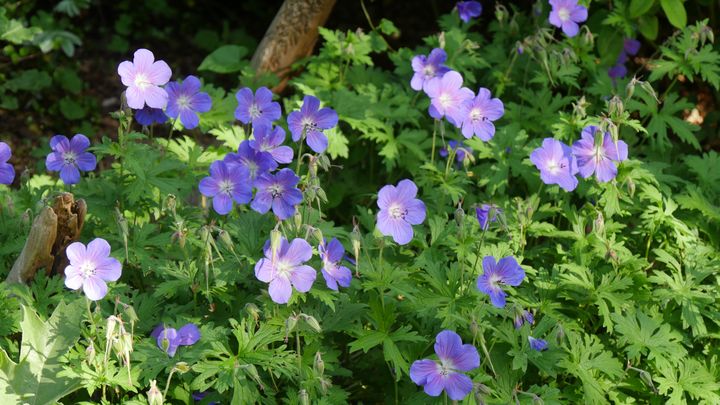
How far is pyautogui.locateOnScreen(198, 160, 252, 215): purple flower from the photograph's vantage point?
2.68 metres

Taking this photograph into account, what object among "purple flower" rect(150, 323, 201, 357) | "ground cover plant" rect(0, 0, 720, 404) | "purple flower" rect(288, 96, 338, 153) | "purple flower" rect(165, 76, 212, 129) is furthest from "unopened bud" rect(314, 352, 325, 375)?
"purple flower" rect(165, 76, 212, 129)

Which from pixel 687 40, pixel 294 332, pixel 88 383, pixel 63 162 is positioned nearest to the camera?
pixel 88 383

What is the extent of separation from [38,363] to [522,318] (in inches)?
53.9

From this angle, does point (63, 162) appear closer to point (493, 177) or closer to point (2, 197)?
point (2, 197)

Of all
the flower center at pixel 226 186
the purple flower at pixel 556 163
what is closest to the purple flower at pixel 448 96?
the purple flower at pixel 556 163

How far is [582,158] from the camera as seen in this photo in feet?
9.75

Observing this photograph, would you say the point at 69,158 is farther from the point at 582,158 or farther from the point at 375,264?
the point at 582,158

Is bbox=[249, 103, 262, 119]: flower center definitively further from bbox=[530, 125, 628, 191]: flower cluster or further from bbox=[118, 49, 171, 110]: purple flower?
bbox=[530, 125, 628, 191]: flower cluster

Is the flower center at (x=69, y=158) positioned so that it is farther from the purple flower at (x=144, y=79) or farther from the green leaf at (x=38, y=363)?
the green leaf at (x=38, y=363)

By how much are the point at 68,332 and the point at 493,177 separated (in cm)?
165

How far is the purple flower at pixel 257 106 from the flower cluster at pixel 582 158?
86 cm

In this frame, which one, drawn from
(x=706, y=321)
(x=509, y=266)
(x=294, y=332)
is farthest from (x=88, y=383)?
(x=706, y=321)

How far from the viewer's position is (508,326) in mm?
2705

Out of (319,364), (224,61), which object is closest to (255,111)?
(319,364)
